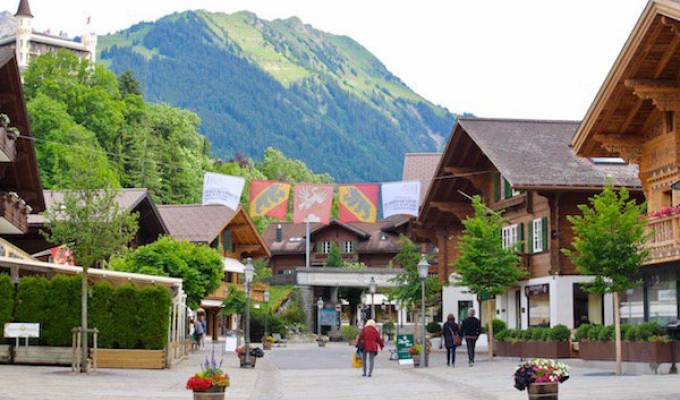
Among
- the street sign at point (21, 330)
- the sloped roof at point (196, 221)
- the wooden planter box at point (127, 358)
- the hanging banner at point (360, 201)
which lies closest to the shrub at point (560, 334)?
the hanging banner at point (360, 201)

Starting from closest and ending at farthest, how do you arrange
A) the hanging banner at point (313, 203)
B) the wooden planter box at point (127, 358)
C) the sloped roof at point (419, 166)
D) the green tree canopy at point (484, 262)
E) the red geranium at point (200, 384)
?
the red geranium at point (200, 384)
the wooden planter box at point (127, 358)
the green tree canopy at point (484, 262)
the hanging banner at point (313, 203)
the sloped roof at point (419, 166)

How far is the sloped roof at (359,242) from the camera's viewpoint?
393 feet

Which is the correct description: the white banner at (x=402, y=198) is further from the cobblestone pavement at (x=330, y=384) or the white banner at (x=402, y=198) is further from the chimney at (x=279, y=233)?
the chimney at (x=279, y=233)

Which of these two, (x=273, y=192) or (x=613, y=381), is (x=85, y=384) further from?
(x=273, y=192)

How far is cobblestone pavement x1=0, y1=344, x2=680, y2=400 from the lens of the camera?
2330 cm

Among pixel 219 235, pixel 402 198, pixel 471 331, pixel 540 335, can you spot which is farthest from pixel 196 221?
pixel 471 331

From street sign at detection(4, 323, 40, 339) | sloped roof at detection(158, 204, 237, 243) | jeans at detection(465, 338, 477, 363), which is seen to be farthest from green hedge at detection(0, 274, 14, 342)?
sloped roof at detection(158, 204, 237, 243)

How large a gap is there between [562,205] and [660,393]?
82.8 feet

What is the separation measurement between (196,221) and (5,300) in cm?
4702

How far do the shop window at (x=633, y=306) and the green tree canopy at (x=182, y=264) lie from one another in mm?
25110

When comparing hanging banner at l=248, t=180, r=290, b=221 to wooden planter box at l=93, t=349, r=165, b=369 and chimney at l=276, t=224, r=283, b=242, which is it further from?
chimney at l=276, t=224, r=283, b=242

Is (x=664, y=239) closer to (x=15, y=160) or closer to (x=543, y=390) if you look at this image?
(x=543, y=390)

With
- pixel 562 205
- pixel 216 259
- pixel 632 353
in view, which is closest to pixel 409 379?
pixel 632 353

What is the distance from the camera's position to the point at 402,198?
166 ft
